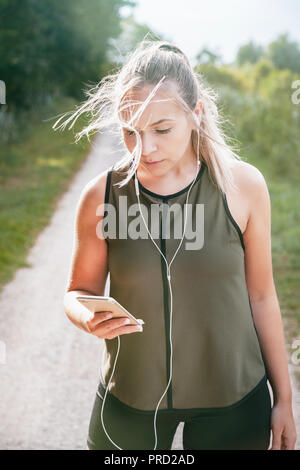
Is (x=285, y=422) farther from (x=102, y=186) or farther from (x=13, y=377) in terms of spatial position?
(x=13, y=377)

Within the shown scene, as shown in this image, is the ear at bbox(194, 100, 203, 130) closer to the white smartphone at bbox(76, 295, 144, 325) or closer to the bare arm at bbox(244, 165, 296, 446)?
the bare arm at bbox(244, 165, 296, 446)

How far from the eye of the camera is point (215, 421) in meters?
1.50

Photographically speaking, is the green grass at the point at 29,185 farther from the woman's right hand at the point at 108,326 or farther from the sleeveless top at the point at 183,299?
the woman's right hand at the point at 108,326

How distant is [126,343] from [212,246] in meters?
0.42

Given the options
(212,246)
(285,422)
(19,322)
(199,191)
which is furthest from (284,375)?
(19,322)

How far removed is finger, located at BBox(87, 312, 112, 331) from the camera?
4.44 feet

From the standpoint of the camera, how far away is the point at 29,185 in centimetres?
958

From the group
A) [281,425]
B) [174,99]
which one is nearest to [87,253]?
[174,99]

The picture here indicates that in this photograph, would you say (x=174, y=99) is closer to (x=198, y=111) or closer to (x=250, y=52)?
(x=198, y=111)

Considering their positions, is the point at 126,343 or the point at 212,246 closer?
the point at 212,246

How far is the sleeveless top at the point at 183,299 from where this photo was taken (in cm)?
145

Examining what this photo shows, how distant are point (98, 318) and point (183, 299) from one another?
0.27 meters

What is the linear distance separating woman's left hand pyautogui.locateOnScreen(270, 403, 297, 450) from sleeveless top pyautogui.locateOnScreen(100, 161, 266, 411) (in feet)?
0.42

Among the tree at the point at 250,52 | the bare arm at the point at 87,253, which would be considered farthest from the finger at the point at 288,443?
the tree at the point at 250,52
